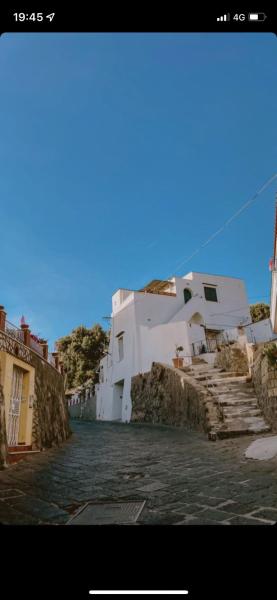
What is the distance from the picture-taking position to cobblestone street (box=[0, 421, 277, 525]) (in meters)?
2.63

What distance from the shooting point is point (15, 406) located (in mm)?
7074

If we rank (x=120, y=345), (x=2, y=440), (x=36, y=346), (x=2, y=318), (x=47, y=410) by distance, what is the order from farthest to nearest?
(x=120, y=345), (x=47, y=410), (x=36, y=346), (x=2, y=318), (x=2, y=440)

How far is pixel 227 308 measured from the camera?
2173 centimetres

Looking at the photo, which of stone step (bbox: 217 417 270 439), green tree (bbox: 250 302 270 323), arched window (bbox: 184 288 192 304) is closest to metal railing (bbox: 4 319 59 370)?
stone step (bbox: 217 417 270 439)

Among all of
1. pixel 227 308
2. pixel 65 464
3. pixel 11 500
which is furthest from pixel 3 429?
pixel 227 308

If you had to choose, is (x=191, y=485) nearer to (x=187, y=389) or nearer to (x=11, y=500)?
(x=11, y=500)
